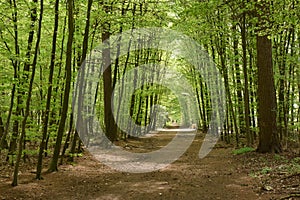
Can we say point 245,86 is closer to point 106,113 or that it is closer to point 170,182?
point 170,182

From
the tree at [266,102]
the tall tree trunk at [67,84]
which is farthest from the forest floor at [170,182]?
the tall tree trunk at [67,84]

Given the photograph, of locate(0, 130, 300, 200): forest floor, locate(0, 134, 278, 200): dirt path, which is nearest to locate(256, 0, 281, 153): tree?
locate(0, 130, 300, 200): forest floor

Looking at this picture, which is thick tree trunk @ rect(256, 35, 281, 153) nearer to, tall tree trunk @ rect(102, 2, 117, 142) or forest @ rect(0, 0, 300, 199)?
forest @ rect(0, 0, 300, 199)

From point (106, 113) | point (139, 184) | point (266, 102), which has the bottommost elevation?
point (139, 184)

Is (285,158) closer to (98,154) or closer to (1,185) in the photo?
(98,154)

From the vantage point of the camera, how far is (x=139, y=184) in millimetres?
9438

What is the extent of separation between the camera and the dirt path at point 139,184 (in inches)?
317

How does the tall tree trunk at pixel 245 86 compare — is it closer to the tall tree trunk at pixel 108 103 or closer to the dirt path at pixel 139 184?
the dirt path at pixel 139 184

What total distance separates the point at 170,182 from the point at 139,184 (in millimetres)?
953

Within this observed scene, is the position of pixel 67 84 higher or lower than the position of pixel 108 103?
lower

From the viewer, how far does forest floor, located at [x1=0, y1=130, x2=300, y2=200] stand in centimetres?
793

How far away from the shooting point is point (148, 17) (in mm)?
17188

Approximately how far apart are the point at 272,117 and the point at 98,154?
28.5 ft

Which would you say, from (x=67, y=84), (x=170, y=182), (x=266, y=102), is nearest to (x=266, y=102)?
(x=266, y=102)
